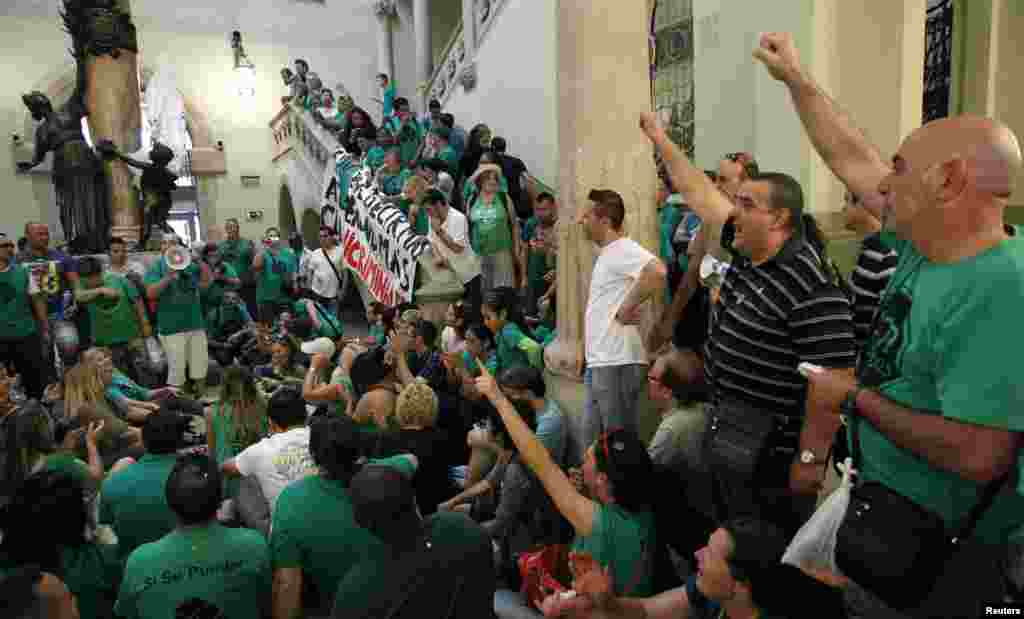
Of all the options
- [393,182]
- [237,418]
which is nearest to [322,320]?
[393,182]

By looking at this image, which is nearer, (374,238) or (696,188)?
(696,188)

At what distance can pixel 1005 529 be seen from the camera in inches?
54.4

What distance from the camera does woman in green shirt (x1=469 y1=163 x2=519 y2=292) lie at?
22.7 feet

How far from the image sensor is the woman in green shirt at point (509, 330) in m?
4.69

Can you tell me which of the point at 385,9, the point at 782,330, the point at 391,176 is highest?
the point at 385,9

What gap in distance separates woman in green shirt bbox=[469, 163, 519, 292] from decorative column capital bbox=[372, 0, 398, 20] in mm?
13636

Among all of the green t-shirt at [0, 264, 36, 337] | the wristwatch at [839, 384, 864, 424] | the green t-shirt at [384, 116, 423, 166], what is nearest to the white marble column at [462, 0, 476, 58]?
the green t-shirt at [384, 116, 423, 166]

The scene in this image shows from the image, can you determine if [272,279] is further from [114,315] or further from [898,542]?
[898,542]

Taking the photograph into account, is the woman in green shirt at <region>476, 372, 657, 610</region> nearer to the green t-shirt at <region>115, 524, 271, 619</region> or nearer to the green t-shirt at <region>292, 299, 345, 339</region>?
the green t-shirt at <region>115, 524, 271, 619</region>

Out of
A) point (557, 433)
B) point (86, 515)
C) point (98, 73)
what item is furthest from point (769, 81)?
point (98, 73)

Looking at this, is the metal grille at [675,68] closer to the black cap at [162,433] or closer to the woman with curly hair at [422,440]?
the woman with curly hair at [422,440]

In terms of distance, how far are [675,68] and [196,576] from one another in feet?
24.5

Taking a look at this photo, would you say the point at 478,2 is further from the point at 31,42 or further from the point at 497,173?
the point at 31,42

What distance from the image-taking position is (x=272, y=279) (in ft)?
29.0
